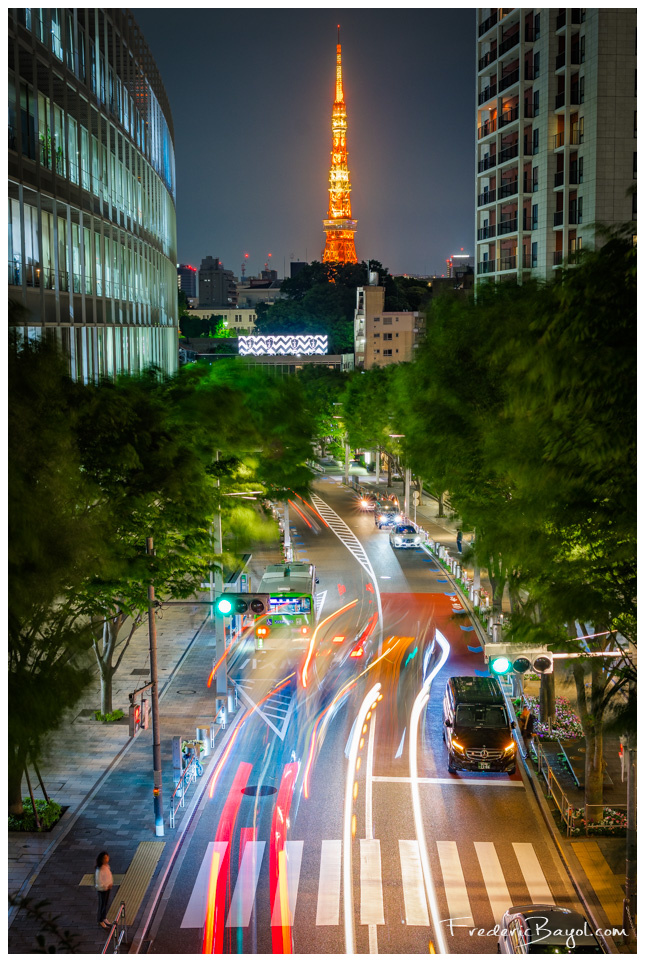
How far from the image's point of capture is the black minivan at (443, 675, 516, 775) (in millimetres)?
17484

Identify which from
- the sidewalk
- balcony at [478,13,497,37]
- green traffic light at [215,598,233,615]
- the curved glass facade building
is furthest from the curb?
balcony at [478,13,497,37]

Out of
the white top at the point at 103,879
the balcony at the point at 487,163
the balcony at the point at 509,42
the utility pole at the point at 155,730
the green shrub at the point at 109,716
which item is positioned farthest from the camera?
the balcony at the point at 487,163

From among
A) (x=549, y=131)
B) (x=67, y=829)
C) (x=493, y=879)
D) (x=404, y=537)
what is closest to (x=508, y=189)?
(x=549, y=131)

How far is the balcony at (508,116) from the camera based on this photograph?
4297 cm

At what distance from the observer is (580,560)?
11.3 meters

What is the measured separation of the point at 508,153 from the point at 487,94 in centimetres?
437

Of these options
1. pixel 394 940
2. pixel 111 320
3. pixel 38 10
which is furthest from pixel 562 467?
pixel 111 320

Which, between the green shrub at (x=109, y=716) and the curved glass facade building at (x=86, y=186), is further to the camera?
the green shrub at (x=109, y=716)

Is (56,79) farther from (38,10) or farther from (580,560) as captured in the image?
(580,560)

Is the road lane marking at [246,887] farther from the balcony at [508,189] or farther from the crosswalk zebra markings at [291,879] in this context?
the balcony at [508,189]

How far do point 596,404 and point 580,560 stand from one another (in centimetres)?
364

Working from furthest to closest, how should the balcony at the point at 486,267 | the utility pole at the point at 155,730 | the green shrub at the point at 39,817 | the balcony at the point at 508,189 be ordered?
the balcony at the point at 486,267 → the balcony at the point at 508,189 → the green shrub at the point at 39,817 → the utility pole at the point at 155,730

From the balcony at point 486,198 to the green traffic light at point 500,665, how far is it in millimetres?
37964

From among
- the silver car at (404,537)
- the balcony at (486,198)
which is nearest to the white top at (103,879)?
the silver car at (404,537)
